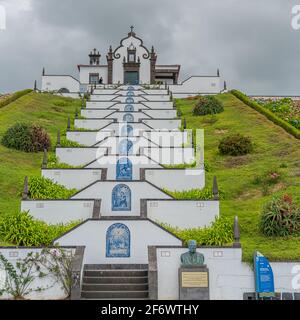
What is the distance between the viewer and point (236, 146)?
28859mm

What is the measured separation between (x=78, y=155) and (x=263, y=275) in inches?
517

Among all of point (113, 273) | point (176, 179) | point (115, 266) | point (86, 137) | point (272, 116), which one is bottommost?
point (113, 273)

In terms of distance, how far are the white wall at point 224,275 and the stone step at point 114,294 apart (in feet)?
2.17

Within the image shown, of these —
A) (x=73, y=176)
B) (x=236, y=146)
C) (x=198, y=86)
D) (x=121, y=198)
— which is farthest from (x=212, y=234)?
(x=198, y=86)

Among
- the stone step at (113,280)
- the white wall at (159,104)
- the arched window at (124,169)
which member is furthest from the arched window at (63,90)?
the stone step at (113,280)

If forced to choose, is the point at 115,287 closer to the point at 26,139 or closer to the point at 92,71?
the point at 26,139

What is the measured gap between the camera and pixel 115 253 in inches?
690

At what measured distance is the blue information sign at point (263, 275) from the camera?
51.0ft

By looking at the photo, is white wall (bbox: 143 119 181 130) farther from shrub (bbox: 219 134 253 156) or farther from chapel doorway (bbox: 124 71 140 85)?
chapel doorway (bbox: 124 71 140 85)

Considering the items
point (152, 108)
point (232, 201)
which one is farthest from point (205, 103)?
point (232, 201)

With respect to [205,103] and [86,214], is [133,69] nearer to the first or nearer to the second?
[205,103]

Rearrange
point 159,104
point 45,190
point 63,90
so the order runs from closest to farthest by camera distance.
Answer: point 45,190 → point 159,104 → point 63,90

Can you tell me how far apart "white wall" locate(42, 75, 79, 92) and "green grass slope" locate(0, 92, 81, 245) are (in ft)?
18.7
